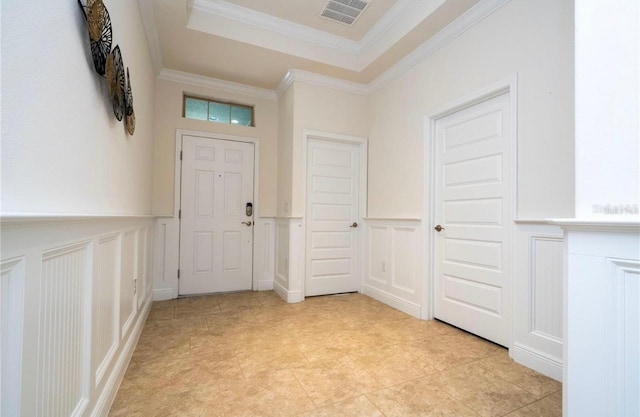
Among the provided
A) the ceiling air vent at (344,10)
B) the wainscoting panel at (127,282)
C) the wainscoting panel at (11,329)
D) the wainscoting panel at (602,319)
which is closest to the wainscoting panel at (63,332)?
the wainscoting panel at (11,329)

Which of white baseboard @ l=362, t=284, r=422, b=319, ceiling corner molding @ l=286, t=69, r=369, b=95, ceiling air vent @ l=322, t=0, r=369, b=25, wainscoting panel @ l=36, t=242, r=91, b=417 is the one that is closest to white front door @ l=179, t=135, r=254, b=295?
ceiling corner molding @ l=286, t=69, r=369, b=95

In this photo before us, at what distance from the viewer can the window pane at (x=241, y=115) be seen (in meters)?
3.92

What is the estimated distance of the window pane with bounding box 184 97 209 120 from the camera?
3.71 meters

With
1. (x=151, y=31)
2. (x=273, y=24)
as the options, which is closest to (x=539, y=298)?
(x=273, y=24)

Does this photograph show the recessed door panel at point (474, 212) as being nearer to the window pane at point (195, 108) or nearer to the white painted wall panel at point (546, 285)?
the white painted wall panel at point (546, 285)

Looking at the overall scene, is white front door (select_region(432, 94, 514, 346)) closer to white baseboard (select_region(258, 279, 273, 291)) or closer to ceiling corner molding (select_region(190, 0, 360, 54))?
ceiling corner molding (select_region(190, 0, 360, 54))

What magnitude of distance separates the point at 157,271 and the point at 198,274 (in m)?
0.46

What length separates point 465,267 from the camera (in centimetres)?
253

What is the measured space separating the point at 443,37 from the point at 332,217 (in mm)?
2238

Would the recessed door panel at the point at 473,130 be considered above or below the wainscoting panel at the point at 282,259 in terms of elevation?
above

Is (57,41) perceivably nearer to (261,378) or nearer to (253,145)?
(261,378)

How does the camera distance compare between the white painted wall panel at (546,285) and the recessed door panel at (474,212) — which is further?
the recessed door panel at (474,212)

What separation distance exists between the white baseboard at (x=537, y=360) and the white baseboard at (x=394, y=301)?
36.9 inches

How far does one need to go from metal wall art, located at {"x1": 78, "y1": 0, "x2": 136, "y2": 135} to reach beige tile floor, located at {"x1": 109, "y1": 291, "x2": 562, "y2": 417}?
5.32 ft
